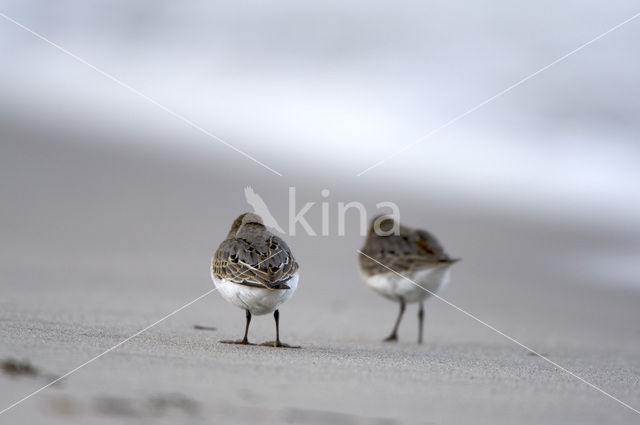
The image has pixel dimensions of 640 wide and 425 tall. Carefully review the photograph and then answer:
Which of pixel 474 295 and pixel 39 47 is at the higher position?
pixel 39 47

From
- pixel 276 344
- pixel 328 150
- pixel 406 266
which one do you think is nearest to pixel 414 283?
pixel 406 266

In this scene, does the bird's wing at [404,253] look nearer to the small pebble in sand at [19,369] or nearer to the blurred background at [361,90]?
the blurred background at [361,90]

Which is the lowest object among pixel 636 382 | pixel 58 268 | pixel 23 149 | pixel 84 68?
pixel 636 382

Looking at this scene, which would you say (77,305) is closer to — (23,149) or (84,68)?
(23,149)

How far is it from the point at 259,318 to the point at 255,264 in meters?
2.14

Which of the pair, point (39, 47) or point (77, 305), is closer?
point (77, 305)

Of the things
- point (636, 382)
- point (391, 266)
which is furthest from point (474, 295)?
point (636, 382)

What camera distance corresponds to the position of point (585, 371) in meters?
5.97

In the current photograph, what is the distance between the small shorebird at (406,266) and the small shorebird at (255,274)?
2071 mm

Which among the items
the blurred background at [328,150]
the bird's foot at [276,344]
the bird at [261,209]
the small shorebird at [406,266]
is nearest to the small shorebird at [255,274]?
the bird's foot at [276,344]

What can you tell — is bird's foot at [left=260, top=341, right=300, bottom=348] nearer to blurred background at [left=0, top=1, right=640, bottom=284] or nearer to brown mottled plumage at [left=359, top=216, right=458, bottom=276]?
brown mottled plumage at [left=359, top=216, right=458, bottom=276]

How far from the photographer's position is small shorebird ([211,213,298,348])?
6.07 m

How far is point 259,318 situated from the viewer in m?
8.17

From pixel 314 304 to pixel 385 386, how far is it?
3.90m
